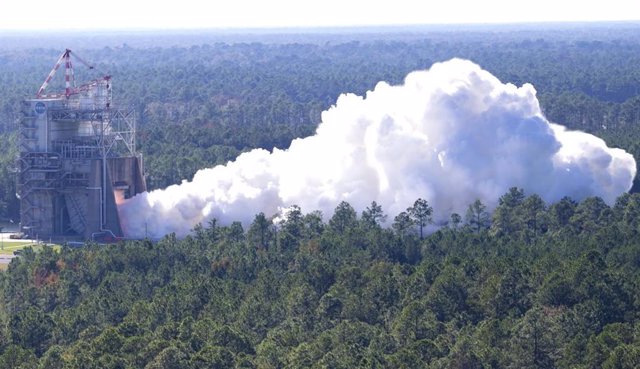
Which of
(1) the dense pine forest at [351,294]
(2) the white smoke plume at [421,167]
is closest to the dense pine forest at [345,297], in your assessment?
(1) the dense pine forest at [351,294]

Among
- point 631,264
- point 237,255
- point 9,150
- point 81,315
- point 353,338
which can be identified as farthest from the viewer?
point 9,150

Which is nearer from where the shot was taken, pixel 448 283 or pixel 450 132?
pixel 448 283

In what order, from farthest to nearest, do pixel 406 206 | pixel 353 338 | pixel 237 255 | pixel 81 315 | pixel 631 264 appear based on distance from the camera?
pixel 406 206 < pixel 237 255 < pixel 631 264 < pixel 81 315 < pixel 353 338

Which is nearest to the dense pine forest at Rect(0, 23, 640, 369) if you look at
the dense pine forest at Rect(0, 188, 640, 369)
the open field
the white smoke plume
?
the dense pine forest at Rect(0, 188, 640, 369)

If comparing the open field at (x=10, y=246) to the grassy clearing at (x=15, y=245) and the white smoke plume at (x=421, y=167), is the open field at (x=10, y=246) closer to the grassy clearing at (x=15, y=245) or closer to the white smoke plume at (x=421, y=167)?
the grassy clearing at (x=15, y=245)

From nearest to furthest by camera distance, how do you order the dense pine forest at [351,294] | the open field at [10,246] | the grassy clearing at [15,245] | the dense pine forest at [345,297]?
the dense pine forest at [345,297]
the dense pine forest at [351,294]
the open field at [10,246]
the grassy clearing at [15,245]

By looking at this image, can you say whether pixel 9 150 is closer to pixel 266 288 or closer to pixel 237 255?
pixel 237 255

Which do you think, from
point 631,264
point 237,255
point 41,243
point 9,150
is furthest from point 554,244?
point 9,150
